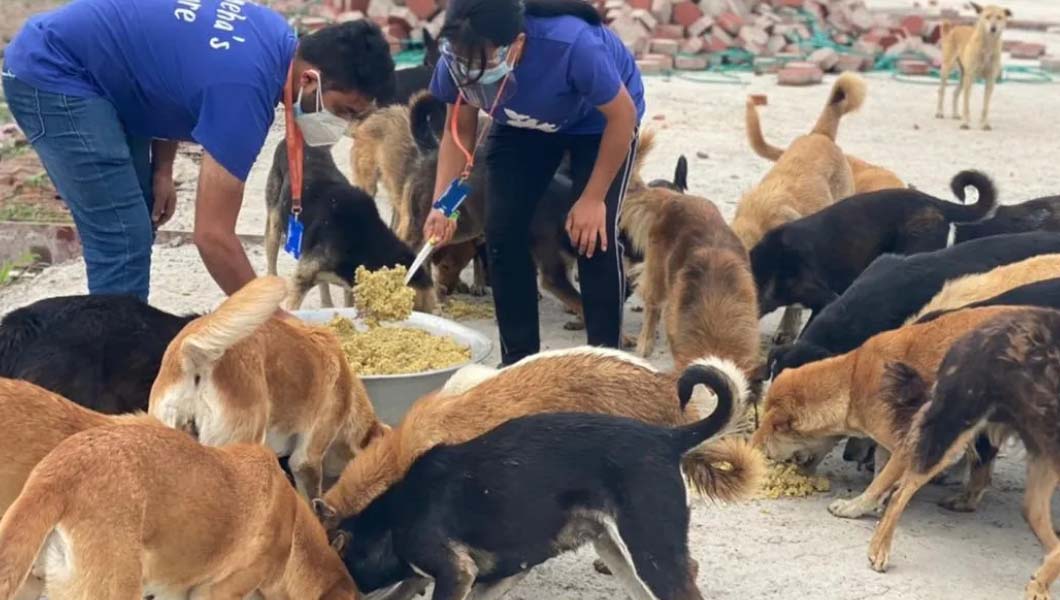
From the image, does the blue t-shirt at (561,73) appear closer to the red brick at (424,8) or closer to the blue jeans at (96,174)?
the blue jeans at (96,174)

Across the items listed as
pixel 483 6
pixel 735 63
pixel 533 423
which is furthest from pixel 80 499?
pixel 735 63

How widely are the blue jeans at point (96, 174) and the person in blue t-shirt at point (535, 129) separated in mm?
1414

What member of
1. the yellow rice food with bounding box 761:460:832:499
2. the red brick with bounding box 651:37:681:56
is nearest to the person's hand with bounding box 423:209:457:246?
the yellow rice food with bounding box 761:460:832:499

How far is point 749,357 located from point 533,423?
2.65 m

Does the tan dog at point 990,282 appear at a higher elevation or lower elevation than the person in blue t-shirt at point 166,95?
lower

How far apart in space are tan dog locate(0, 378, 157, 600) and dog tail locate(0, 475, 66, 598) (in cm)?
42

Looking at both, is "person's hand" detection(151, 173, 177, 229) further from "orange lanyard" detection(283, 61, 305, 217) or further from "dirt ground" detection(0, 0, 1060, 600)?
"dirt ground" detection(0, 0, 1060, 600)

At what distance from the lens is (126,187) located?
524 cm

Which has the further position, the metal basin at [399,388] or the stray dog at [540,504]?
the metal basin at [399,388]

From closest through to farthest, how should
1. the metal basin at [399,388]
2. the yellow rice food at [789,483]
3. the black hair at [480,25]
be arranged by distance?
1. the black hair at [480,25]
2. the metal basin at [399,388]
3. the yellow rice food at [789,483]

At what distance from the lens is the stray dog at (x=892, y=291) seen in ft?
21.1

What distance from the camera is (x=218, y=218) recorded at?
478 cm

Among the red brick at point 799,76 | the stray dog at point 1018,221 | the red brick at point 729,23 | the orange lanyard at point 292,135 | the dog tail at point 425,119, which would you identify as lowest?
the red brick at point 799,76

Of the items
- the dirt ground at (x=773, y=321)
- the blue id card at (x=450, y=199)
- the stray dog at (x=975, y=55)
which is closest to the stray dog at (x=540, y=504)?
the dirt ground at (x=773, y=321)
